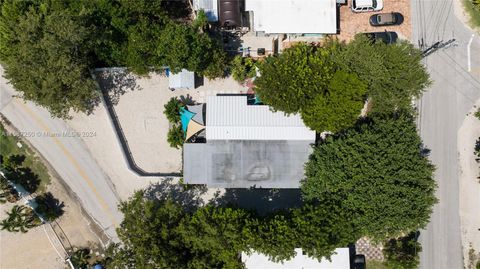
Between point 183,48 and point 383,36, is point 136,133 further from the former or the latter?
point 383,36

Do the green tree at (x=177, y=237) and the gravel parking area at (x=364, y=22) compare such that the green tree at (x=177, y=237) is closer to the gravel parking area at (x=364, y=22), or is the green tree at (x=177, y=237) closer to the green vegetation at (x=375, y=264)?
the green vegetation at (x=375, y=264)

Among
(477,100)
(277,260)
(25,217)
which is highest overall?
(477,100)

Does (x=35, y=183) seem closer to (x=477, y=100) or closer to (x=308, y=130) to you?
(x=308, y=130)

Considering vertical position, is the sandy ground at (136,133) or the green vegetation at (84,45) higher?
the green vegetation at (84,45)

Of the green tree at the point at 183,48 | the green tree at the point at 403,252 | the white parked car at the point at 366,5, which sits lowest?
the green tree at the point at 403,252

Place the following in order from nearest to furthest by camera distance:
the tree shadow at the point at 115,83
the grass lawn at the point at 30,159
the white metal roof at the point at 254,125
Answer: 1. the white metal roof at the point at 254,125
2. the grass lawn at the point at 30,159
3. the tree shadow at the point at 115,83

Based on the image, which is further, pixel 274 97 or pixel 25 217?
pixel 25 217

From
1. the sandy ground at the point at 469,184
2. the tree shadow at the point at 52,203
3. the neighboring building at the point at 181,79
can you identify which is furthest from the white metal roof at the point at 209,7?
the sandy ground at the point at 469,184

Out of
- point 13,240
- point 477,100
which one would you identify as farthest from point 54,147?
point 477,100
